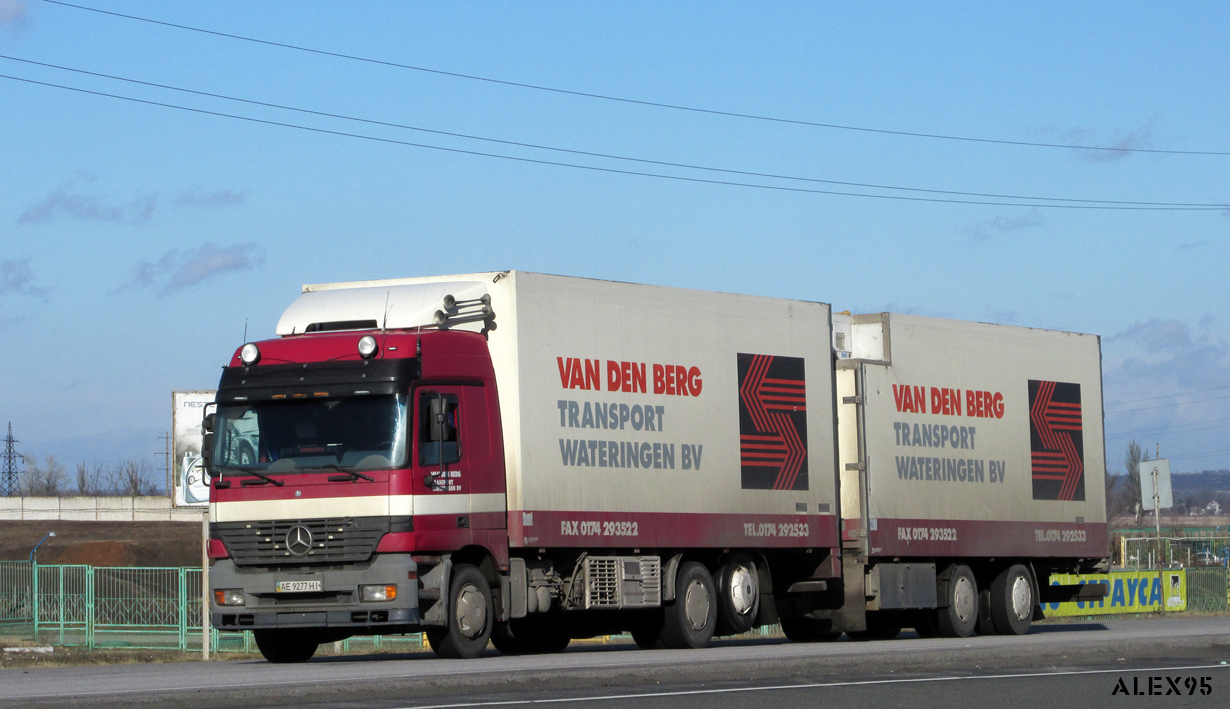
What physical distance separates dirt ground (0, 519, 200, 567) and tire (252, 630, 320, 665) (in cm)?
4675

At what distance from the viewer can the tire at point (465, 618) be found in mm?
16844

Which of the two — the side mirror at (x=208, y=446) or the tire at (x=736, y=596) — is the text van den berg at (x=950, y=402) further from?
the side mirror at (x=208, y=446)

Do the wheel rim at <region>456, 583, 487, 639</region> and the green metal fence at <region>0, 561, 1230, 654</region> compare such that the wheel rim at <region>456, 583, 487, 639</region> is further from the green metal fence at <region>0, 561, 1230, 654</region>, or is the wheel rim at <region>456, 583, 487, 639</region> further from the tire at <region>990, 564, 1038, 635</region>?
the green metal fence at <region>0, 561, 1230, 654</region>

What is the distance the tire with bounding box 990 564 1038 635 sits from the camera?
23844 mm

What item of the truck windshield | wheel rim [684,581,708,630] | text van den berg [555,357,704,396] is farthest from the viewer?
wheel rim [684,581,708,630]

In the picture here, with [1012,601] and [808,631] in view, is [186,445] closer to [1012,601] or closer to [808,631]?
[808,631]

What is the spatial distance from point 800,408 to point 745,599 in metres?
2.51

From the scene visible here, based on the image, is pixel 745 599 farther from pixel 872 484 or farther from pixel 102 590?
pixel 102 590

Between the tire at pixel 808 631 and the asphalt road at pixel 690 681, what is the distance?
3737mm

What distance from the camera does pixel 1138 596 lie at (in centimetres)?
4112

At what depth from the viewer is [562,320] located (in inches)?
720

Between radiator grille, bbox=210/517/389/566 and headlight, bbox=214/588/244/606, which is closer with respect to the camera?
radiator grille, bbox=210/517/389/566

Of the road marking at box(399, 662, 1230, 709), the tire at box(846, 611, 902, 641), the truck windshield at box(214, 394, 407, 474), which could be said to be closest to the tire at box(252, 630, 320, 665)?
the truck windshield at box(214, 394, 407, 474)

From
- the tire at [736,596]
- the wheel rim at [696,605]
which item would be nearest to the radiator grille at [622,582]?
the wheel rim at [696,605]
